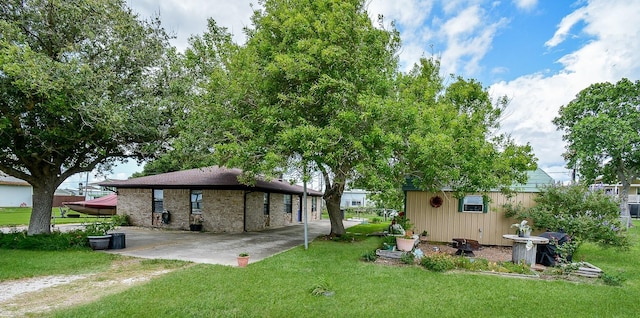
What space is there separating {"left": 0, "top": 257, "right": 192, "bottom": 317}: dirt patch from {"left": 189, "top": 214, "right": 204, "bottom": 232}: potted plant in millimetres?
7969

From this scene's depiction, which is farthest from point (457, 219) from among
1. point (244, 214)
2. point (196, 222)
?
point (196, 222)

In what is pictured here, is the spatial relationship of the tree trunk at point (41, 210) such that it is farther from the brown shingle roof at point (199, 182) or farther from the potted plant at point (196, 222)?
the potted plant at point (196, 222)

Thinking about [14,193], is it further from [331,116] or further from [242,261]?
[331,116]

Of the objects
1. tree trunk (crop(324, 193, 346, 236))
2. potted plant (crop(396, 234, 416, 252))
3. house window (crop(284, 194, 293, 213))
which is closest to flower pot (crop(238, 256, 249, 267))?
potted plant (crop(396, 234, 416, 252))

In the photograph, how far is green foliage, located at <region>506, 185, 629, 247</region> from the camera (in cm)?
941

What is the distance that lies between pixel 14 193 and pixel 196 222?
30078 mm

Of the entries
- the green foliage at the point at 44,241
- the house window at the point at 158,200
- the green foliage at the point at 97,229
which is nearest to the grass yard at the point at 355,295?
the green foliage at the point at 44,241

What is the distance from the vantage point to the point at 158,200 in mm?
17234

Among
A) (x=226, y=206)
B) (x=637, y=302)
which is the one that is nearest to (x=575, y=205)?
(x=637, y=302)

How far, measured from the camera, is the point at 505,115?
16.3 m

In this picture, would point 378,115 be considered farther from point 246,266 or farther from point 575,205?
point 575,205

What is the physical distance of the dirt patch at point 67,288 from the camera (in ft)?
17.0

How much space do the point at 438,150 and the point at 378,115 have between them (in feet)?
5.56

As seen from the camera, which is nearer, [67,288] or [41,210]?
[67,288]
